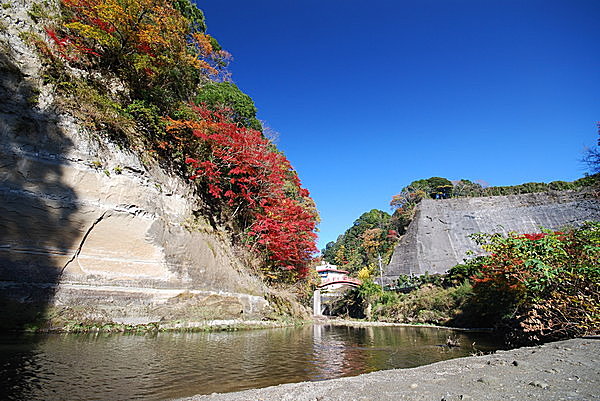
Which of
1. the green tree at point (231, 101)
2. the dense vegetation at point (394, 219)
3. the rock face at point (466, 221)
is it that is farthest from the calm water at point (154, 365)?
the dense vegetation at point (394, 219)

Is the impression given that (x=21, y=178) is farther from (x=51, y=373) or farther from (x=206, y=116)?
(x=206, y=116)

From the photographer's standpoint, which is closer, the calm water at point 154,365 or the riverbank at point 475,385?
the riverbank at point 475,385

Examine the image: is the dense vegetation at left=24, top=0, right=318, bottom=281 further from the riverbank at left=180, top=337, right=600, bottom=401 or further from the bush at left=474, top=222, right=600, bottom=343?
the bush at left=474, top=222, right=600, bottom=343

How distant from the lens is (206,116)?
1515 centimetres

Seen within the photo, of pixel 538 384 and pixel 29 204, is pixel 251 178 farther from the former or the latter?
pixel 538 384

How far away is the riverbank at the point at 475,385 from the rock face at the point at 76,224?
764 cm

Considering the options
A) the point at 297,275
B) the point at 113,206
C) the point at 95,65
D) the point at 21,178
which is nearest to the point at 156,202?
the point at 113,206

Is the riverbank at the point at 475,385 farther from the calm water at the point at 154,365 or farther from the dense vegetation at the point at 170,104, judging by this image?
the dense vegetation at the point at 170,104

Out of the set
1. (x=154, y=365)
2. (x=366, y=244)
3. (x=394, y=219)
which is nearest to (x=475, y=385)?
(x=154, y=365)

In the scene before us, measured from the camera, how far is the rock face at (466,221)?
120ft

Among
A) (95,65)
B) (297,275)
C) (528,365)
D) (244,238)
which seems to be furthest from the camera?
(297,275)

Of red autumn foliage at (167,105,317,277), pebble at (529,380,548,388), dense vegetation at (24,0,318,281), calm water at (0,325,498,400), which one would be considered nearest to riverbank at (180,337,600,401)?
pebble at (529,380,548,388)

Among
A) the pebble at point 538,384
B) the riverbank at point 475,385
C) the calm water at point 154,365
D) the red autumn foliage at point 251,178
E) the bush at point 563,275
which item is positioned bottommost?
the calm water at point 154,365

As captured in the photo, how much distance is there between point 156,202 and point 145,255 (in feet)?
7.29
